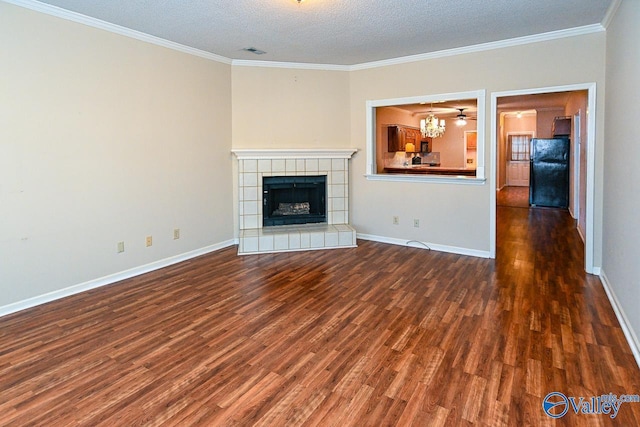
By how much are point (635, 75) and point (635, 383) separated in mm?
1953

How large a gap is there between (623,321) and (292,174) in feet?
13.1

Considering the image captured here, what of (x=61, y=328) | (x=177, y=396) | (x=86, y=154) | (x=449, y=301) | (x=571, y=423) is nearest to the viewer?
(x=571, y=423)

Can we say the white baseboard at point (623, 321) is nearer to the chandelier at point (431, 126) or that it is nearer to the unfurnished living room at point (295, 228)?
the unfurnished living room at point (295, 228)

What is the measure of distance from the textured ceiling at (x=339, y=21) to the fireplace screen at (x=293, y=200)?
1.75m

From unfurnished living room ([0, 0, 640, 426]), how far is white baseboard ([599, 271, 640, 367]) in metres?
0.03

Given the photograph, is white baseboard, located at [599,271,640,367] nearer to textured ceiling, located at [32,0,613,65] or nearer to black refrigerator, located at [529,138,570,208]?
textured ceiling, located at [32,0,613,65]

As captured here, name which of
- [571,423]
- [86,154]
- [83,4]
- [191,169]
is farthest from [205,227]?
[571,423]

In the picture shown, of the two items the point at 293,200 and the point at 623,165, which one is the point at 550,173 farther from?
the point at 623,165

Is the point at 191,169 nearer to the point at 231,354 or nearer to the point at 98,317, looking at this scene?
the point at 98,317

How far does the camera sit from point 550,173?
9.09 metres

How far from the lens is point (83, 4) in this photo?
3.33 meters

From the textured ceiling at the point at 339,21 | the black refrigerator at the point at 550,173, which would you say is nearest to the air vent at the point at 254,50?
the textured ceiling at the point at 339,21

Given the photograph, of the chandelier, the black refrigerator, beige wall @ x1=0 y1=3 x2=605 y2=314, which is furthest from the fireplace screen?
the black refrigerator

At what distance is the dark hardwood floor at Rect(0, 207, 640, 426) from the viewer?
6.55 feet
